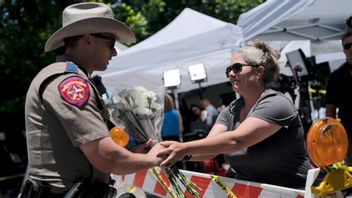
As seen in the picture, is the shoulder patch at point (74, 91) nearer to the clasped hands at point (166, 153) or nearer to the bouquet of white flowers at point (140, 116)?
the clasped hands at point (166, 153)

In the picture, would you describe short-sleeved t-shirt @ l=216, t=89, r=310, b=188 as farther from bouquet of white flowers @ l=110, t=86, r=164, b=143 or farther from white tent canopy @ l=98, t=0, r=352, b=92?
white tent canopy @ l=98, t=0, r=352, b=92

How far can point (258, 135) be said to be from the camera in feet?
8.48

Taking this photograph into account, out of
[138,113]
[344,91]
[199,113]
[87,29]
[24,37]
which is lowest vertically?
[199,113]

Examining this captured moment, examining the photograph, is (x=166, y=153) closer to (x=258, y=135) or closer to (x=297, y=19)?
(x=258, y=135)

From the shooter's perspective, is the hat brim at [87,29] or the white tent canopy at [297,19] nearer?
the hat brim at [87,29]

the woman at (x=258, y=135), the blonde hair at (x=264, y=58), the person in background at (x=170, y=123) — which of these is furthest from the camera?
the person in background at (x=170, y=123)

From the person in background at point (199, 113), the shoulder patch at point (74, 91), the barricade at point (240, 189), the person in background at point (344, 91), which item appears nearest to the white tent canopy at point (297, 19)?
the person in background at point (344, 91)

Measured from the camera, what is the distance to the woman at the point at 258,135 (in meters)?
2.57

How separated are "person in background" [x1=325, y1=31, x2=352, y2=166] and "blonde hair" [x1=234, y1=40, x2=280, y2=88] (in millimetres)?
1556

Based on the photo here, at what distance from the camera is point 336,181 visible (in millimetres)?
2066

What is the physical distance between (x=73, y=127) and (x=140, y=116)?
2.26ft

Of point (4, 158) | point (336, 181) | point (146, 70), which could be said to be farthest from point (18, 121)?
point (336, 181)

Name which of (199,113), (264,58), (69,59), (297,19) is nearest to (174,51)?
(297,19)

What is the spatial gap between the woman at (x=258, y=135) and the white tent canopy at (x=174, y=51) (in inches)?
174
